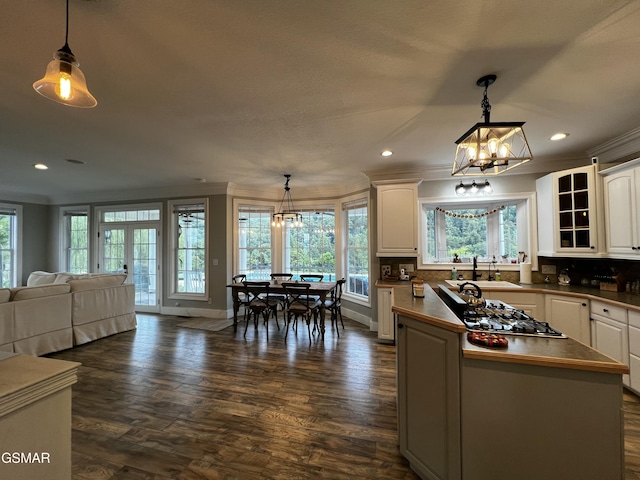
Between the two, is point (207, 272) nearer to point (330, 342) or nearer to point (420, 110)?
point (330, 342)

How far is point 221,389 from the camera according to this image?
272cm

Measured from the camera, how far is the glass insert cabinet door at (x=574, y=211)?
3262 mm

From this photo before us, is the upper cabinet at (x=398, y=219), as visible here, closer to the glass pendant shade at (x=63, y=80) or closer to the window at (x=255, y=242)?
the window at (x=255, y=242)

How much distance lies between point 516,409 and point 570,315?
101 inches

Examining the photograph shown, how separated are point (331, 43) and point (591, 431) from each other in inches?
94.1

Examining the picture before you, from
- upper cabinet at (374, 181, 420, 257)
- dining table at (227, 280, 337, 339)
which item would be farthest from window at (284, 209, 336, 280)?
upper cabinet at (374, 181, 420, 257)

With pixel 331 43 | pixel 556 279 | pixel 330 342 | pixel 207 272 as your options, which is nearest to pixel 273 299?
pixel 330 342

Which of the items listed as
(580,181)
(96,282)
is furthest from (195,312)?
(580,181)

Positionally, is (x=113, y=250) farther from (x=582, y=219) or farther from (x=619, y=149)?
(x=619, y=149)

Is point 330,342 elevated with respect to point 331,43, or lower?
lower

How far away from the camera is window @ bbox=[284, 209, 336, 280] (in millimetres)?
5707

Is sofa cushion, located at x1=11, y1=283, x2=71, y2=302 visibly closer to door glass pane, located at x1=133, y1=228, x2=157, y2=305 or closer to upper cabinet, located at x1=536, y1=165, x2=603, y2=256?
door glass pane, located at x1=133, y1=228, x2=157, y2=305

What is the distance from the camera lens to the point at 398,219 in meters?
4.16

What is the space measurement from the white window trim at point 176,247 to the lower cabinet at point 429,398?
4581 mm
